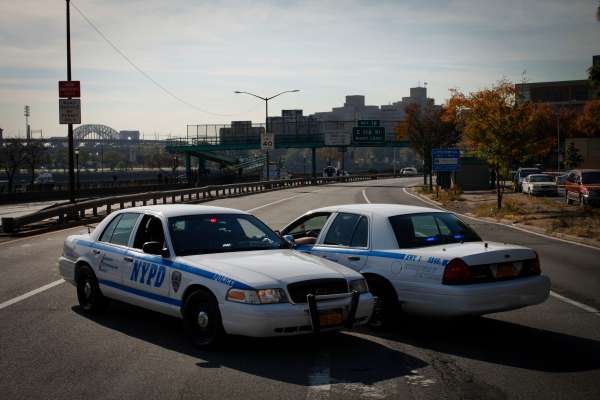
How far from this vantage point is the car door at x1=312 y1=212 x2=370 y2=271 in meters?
9.54

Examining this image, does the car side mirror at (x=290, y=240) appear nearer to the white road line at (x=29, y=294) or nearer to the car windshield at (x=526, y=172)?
the white road line at (x=29, y=294)

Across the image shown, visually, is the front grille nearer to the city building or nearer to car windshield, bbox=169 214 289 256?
car windshield, bbox=169 214 289 256

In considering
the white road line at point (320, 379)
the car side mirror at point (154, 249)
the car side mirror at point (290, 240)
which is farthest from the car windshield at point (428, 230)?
the car side mirror at point (154, 249)

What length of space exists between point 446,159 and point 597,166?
4945cm

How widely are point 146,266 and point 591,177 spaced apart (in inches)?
1223

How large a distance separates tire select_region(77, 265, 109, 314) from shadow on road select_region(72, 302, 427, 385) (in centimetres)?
68

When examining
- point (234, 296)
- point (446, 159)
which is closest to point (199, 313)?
point (234, 296)

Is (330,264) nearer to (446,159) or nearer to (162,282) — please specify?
(162,282)

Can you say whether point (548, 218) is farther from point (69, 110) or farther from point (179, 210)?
point (179, 210)

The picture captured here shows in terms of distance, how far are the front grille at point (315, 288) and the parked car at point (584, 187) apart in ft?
96.9

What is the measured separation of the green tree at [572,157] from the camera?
8569 centimetres

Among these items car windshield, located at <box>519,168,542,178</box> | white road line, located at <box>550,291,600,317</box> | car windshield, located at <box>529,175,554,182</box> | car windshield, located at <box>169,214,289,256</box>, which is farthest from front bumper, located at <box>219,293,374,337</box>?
car windshield, located at <box>519,168,542,178</box>

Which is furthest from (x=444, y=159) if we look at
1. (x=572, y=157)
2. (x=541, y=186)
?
(x=572, y=157)

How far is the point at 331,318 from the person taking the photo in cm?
786
